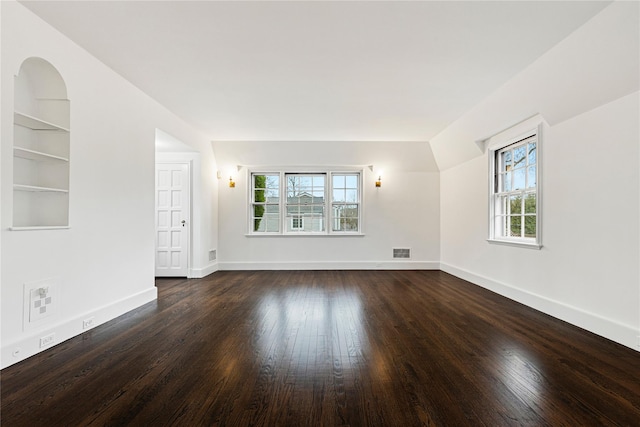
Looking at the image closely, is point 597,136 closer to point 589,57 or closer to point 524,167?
point 589,57

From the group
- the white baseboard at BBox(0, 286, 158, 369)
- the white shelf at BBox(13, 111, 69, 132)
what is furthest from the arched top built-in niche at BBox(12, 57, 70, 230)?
the white baseboard at BBox(0, 286, 158, 369)

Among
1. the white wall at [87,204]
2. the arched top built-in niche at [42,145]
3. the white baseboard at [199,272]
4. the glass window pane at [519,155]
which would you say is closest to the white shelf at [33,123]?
the arched top built-in niche at [42,145]

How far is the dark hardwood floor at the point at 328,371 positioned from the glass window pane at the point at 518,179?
1.60m

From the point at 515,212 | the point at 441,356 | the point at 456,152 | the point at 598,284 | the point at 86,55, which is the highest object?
the point at 86,55

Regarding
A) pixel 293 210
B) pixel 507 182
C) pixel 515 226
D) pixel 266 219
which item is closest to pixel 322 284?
pixel 293 210

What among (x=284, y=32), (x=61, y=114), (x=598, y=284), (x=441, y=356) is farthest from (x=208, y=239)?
(x=598, y=284)

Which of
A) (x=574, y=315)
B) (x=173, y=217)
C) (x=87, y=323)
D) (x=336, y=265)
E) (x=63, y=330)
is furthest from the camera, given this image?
(x=336, y=265)

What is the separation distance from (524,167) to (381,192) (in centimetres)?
278

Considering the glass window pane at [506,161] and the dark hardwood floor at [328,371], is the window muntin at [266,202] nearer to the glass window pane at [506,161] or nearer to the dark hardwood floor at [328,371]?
the dark hardwood floor at [328,371]

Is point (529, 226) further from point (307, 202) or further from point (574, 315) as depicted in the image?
point (307, 202)

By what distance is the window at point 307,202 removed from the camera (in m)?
6.38

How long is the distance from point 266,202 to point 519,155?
4.50 metres

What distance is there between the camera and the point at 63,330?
2.52 metres

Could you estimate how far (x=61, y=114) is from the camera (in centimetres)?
262
